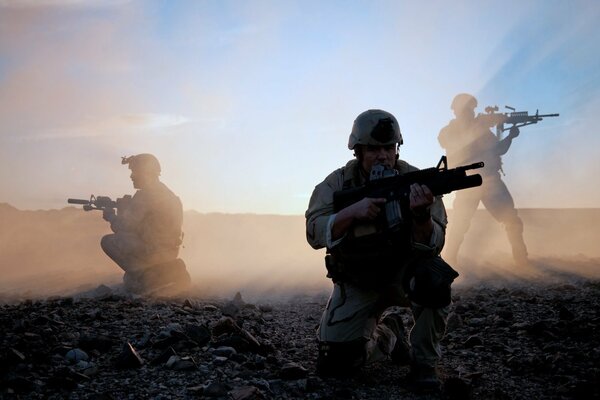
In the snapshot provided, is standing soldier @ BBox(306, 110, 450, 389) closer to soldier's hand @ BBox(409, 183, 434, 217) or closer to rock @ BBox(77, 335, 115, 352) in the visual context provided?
soldier's hand @ BBox(409, 183, 434, 217)

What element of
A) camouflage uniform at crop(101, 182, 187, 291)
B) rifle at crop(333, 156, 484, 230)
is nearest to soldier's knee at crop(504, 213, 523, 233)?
camouflage uniform at crop(101, 182, 187, 291)

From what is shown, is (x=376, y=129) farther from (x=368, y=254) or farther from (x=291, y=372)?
(x=291, y=372)

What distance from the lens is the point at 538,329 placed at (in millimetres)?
4156

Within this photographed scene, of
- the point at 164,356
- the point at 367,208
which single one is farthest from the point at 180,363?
the point at 367,208

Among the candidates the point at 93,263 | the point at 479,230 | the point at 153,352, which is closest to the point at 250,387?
the point at 153,352

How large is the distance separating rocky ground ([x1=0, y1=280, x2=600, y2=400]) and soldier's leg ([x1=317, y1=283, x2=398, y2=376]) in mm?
128

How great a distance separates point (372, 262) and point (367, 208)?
19.2 inches

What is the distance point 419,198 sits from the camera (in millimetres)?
3010

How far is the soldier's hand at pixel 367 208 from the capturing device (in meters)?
→ 3.17

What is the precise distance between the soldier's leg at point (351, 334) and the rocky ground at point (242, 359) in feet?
0.42

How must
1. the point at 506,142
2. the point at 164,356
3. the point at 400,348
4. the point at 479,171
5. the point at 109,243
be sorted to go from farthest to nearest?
the point at 506,142, the point at 479,171, the point at 109,243, the point at 400,348, the point at 164,356

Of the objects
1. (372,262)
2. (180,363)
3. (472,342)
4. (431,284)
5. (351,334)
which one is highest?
(372,262)

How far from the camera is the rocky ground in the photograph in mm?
2875

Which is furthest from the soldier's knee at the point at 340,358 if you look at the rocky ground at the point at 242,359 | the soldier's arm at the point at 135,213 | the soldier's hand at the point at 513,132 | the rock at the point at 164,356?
the soldier's hand at the point at 513,132
